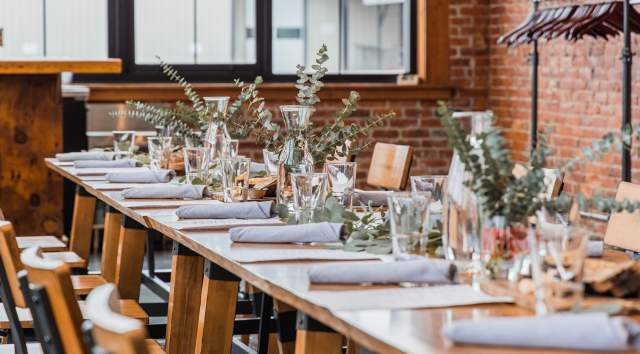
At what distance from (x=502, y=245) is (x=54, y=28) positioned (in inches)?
233

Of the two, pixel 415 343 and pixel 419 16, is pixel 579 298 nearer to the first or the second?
pixel 415 343

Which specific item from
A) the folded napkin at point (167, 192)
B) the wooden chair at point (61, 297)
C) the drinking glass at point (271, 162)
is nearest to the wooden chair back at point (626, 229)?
the drinking glass at point (271, 162)

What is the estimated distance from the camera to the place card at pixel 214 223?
292 centimetres

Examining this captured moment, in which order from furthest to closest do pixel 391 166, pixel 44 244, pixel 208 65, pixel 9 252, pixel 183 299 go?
pixel 208 65 → pixel 44 244 → pixel 391 166 → pixel 183 299 → pixel 9 252

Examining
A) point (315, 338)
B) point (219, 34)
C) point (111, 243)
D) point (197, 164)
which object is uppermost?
point (219, 34)

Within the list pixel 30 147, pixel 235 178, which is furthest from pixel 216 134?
pixel 30 147

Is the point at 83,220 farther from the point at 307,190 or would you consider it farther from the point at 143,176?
the point at 307,190

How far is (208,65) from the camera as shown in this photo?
312 inches

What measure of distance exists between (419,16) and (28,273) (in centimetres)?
631

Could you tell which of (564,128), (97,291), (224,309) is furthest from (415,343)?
(564,128)

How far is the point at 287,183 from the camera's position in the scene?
10.4ft

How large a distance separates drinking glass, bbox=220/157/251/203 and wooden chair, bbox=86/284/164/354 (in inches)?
71.4

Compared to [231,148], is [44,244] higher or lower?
lower

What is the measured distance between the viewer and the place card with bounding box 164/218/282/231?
2919 mm
